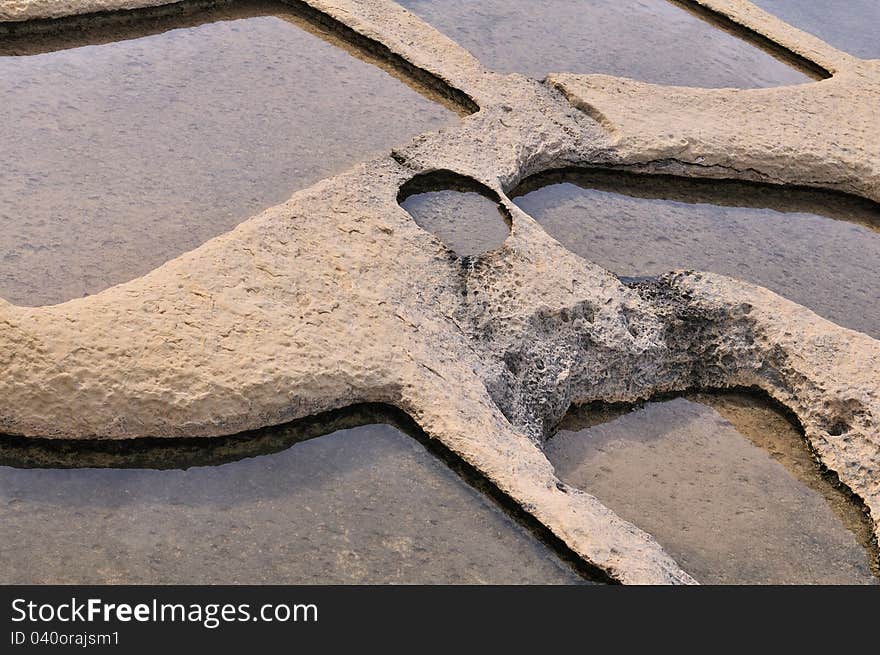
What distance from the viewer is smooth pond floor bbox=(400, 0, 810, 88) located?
4441 millimetres

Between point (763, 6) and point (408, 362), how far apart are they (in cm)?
372

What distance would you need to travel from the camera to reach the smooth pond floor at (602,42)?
175 inches

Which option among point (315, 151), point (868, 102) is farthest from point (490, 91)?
point (868, 102)

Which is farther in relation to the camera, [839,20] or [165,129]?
[839,20]

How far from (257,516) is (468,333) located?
0.76 m

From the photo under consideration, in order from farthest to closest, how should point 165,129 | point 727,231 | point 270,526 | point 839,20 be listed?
point 839,20 < point 727,231 < point 165,129 < point 270,526

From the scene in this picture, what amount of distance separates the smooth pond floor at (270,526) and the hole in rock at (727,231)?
1180mm

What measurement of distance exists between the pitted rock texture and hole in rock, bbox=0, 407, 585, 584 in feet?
0.19

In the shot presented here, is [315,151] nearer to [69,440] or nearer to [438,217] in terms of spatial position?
[438,217]

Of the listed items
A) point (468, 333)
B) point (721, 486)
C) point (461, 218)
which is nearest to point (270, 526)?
point (468, 333)

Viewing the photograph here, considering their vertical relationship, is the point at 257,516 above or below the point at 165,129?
below

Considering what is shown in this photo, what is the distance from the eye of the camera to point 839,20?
5523mm

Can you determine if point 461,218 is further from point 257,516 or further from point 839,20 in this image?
point 839,20

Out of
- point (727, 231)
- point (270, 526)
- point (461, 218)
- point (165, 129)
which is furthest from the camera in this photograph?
point (727, 231)
